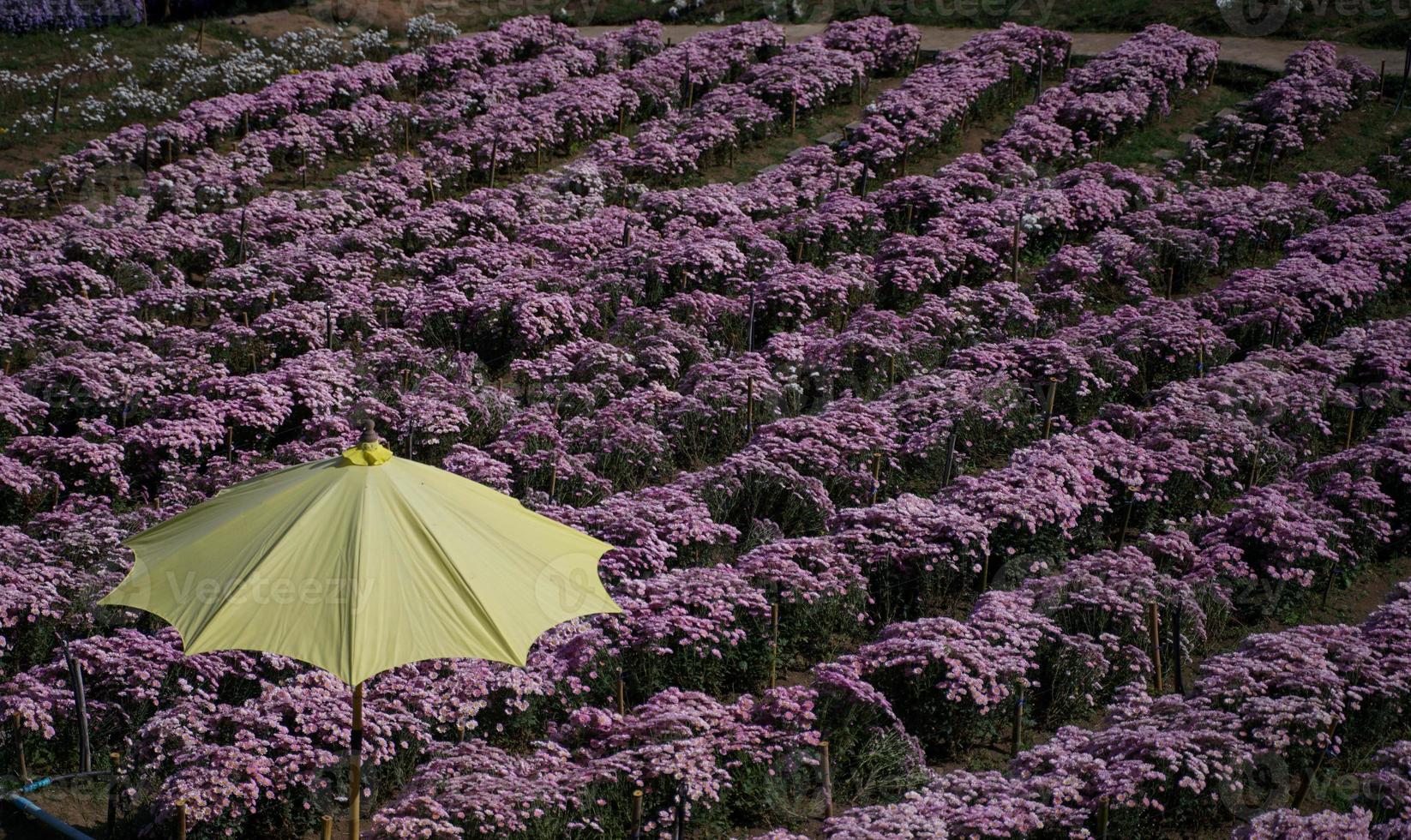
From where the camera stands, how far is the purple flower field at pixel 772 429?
28.4 feet

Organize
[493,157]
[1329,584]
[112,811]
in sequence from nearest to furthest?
[112,811], [1329,584], [493,157]

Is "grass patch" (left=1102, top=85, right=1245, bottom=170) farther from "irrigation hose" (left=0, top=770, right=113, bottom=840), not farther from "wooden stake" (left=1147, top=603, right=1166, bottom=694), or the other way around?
"irrigation hose" (left=0, top=770, right=113, bottom=840)

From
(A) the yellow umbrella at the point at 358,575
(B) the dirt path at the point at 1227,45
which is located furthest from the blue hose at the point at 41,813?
(B) the dirt path at the point at 1227,45

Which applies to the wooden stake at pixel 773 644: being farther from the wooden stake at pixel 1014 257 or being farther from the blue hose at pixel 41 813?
the wooden stake at pixel 1014 257

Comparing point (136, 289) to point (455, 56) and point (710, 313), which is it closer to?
point (710, 313)

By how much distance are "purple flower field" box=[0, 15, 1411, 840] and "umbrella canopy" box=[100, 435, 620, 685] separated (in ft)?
4.78

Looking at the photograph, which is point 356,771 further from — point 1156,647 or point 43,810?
point 1156,647

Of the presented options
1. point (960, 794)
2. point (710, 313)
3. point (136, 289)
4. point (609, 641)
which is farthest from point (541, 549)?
point (136, 289)

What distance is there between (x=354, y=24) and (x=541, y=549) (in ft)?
70.2

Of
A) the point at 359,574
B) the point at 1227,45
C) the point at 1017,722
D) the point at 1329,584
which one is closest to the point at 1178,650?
the point at 1017,722

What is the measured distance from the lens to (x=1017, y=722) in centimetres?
933

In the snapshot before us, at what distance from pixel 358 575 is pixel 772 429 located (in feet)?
20.9

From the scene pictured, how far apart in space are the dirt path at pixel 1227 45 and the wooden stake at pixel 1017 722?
16704 millimetres

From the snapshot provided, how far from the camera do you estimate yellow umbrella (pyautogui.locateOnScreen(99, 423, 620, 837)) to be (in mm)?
6672
